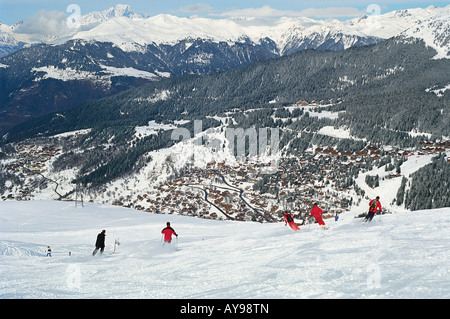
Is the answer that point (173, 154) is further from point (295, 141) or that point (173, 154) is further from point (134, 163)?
point (295, 141)

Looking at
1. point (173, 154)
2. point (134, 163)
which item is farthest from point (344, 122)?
point (134, 163)

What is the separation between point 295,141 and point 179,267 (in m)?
153

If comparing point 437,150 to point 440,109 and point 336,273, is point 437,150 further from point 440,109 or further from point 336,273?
point 336,273

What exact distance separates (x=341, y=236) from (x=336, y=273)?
300 inches

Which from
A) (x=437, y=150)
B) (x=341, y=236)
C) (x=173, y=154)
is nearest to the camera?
(x=341, y=236)

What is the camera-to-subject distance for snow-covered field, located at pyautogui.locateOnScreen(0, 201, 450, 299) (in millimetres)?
12125

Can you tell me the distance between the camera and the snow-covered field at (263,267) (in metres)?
12.1

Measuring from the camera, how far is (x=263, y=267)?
15547 mm

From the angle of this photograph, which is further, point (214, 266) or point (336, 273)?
point (214, 266)
